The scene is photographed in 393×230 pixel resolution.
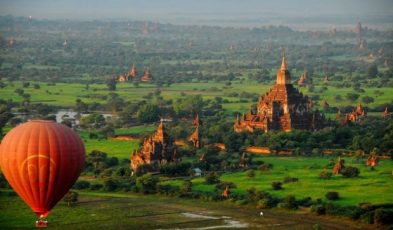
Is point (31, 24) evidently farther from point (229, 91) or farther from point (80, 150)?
point (80, 150)

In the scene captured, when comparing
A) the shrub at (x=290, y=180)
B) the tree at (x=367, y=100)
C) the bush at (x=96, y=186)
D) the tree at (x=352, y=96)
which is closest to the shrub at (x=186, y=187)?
the bush at (x=96, y=186)

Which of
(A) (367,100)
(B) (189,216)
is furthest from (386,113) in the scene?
(B) (189,216)

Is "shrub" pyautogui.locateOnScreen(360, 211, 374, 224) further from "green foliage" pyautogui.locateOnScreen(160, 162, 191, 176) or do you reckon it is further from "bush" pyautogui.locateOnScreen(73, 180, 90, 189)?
"bush" pyautogui.locateOnScreen(73, 180, 90, 189)

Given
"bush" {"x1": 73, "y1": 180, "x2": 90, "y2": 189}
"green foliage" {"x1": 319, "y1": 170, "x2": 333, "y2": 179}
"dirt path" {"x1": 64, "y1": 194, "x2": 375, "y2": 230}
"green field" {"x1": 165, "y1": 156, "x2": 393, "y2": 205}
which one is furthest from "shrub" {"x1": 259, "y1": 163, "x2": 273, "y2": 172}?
"bush" {"x1": 73, "y1": 180, "x2": 90, "y2": 189}

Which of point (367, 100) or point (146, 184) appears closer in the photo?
point (146, 184)

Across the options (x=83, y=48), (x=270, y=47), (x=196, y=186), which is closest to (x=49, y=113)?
(x=196, y=186)

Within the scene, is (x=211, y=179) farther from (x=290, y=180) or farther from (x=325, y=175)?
(x=325, y=175)
